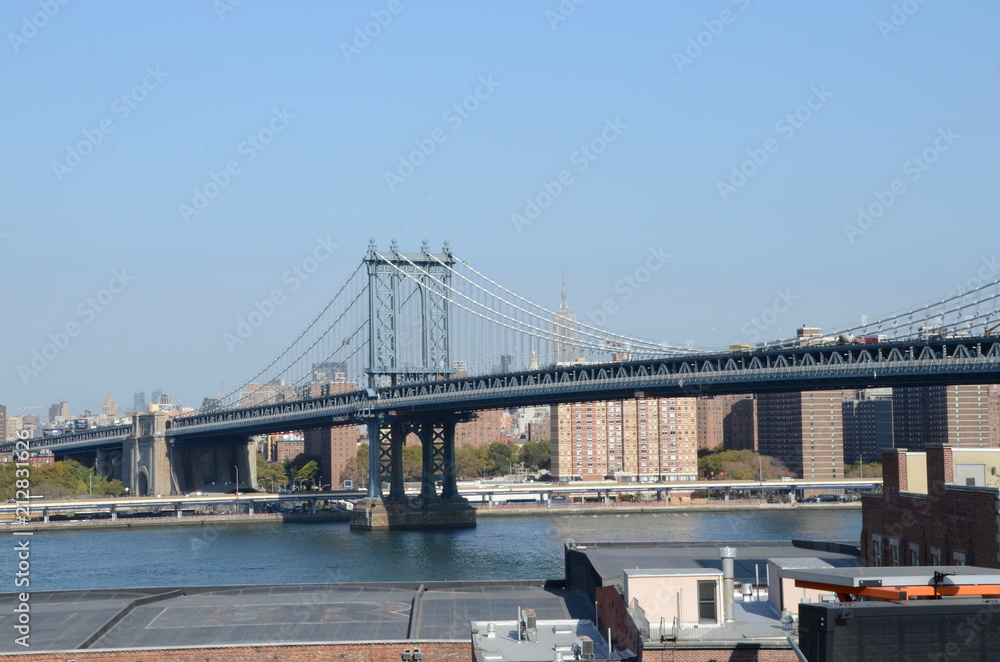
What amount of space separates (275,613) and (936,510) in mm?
9781

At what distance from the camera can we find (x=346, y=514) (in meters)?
71.7

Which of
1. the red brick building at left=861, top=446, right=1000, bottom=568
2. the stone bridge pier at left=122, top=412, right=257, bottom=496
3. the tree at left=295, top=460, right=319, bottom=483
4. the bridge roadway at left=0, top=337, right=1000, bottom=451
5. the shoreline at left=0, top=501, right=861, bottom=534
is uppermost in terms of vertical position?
the bridge roadway at left=0, top=337, right=1000, bottom=451

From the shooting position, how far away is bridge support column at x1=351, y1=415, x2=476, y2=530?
6306cm

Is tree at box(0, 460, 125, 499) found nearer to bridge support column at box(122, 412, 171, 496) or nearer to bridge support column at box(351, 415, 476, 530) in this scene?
bridge support column at box(122, 412, 171, 496)

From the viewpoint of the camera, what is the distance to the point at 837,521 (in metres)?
65.0

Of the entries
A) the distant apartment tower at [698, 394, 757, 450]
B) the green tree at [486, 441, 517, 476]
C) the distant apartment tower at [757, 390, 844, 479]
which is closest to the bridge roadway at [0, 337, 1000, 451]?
the green tree at [486, 441, 517, 476]

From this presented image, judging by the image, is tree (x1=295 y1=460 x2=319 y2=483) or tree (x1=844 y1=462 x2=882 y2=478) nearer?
tree (x1=844 y1=462 x2=882 y2=478)

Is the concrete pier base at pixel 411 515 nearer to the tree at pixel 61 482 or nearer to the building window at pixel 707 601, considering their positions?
the tree at pixel 61 482

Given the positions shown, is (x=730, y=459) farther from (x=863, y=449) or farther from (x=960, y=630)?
(x=960, y=630)

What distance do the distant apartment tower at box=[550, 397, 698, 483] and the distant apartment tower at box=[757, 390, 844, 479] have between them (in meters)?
9.65

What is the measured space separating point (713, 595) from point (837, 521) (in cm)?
Answer: 5454

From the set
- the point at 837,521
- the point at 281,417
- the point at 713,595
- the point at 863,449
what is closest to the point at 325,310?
the point at 281,417

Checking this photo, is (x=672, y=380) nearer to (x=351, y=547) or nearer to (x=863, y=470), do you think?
(x=351, y=547)

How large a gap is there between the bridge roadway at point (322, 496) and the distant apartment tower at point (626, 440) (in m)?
15.4
